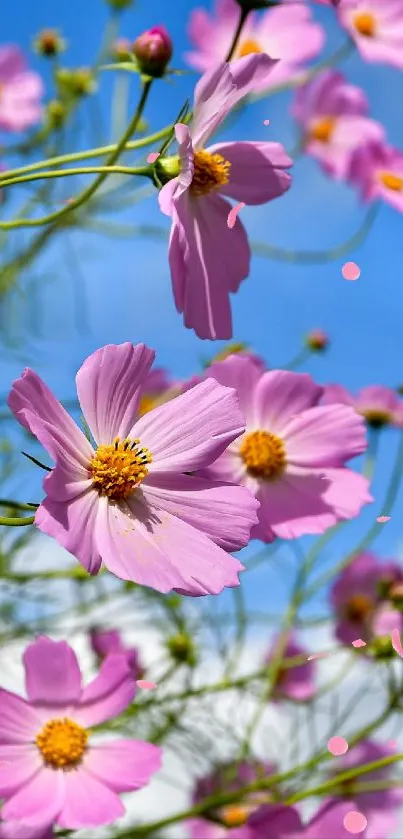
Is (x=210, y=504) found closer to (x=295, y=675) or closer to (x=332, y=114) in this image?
(x=295, y=675)

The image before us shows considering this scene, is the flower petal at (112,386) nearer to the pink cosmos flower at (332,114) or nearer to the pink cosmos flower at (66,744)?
the pink cosmos flower at (66,744)

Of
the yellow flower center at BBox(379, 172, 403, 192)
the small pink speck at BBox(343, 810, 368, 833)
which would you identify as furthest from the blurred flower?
the yellow flower center at BBox(379, 172, 403, 192)

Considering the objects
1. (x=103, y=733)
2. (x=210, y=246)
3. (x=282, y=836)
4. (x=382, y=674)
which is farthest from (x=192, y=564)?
(x=382, y=674)

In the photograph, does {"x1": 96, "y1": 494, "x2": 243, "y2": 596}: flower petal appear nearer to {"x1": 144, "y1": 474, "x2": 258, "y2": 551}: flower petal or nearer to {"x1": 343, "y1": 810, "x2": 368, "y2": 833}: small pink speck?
{"x1": 144, "y1": 474, "x2": 258, "y2": 551}: flower petal

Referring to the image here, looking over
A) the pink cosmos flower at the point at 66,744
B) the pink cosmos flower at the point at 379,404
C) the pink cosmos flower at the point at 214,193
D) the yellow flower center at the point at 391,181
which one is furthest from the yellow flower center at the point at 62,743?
the yellow flower center at the point at 391,181

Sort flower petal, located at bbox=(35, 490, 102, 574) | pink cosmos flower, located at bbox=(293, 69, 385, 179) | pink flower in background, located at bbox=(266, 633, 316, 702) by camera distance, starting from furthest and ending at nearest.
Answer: pink cosmos flower, located at bbox=(293, 69, 385, 179), pink flower in background, located at bbox=(266, 633, 316, 702), flower petal, located at bbox=(35, 490, 102, 574)

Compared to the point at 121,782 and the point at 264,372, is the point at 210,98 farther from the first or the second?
the point at 121,782

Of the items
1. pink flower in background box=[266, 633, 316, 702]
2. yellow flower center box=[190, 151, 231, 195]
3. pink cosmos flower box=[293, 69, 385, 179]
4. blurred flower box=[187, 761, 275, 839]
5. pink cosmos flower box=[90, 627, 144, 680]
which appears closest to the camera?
yellow flower center box=[190, 151, 231, 195]
